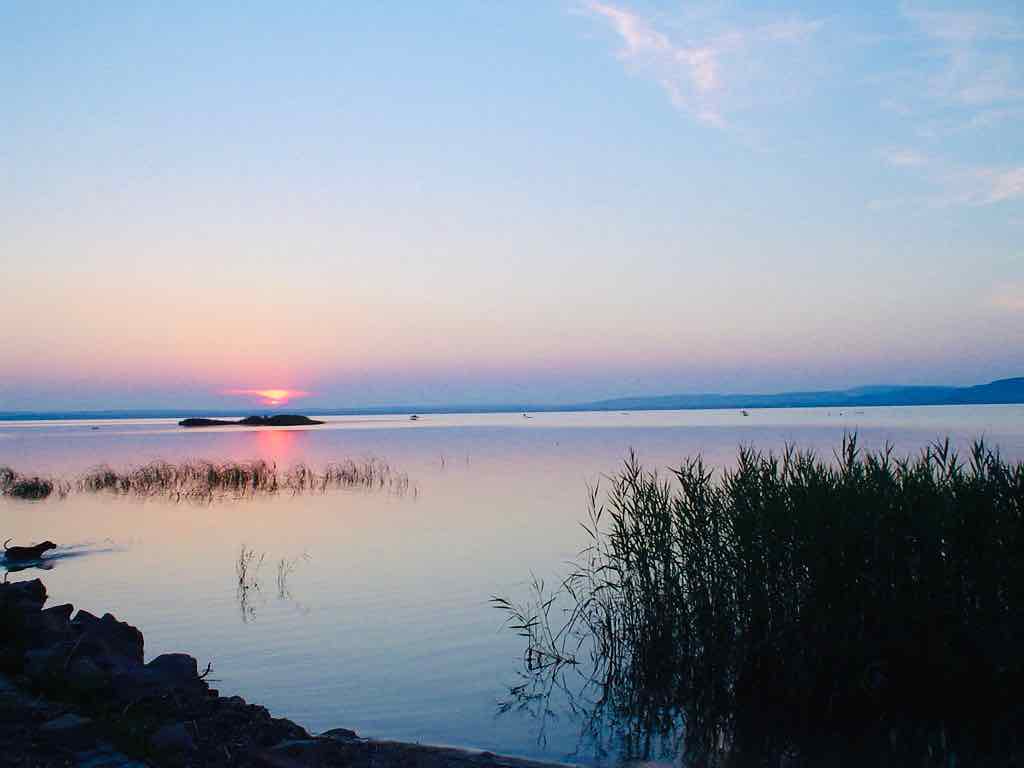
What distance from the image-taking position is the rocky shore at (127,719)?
7.53m

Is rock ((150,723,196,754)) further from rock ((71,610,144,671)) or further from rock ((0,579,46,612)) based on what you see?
rock ((0,579,46,612))

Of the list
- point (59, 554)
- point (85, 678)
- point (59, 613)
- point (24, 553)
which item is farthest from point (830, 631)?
point (59, 554)

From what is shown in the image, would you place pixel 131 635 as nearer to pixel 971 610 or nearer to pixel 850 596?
pixel 850 596

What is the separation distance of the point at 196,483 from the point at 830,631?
3173 centimetres

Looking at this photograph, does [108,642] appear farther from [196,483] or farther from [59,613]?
[196,483]

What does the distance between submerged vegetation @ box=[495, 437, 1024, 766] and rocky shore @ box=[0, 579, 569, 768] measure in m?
3.08

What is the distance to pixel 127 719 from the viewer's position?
8.45 meters

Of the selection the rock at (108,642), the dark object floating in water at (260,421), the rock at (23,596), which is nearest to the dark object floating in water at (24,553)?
the rock at (23,596)

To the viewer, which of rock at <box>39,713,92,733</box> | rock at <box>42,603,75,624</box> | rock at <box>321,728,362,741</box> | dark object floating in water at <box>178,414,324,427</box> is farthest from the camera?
dark object floating in water at <box>178,414,324,427</box>

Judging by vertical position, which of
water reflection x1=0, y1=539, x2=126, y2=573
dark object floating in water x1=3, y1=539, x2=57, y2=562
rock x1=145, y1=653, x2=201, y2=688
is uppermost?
rock x1=145, y1=653, x2=201, y2=688

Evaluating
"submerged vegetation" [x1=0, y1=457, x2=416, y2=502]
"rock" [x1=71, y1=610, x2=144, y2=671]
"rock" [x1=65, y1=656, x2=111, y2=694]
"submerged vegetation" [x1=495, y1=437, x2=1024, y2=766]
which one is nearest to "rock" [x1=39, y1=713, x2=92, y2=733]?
"rock" [x1=65, y1=656, x2=111, y2=694]

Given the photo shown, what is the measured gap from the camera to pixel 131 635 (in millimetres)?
11680

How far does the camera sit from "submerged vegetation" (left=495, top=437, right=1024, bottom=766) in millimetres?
10219

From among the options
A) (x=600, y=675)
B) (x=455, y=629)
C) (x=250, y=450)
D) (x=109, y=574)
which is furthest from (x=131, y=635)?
(x=250, y=450)
